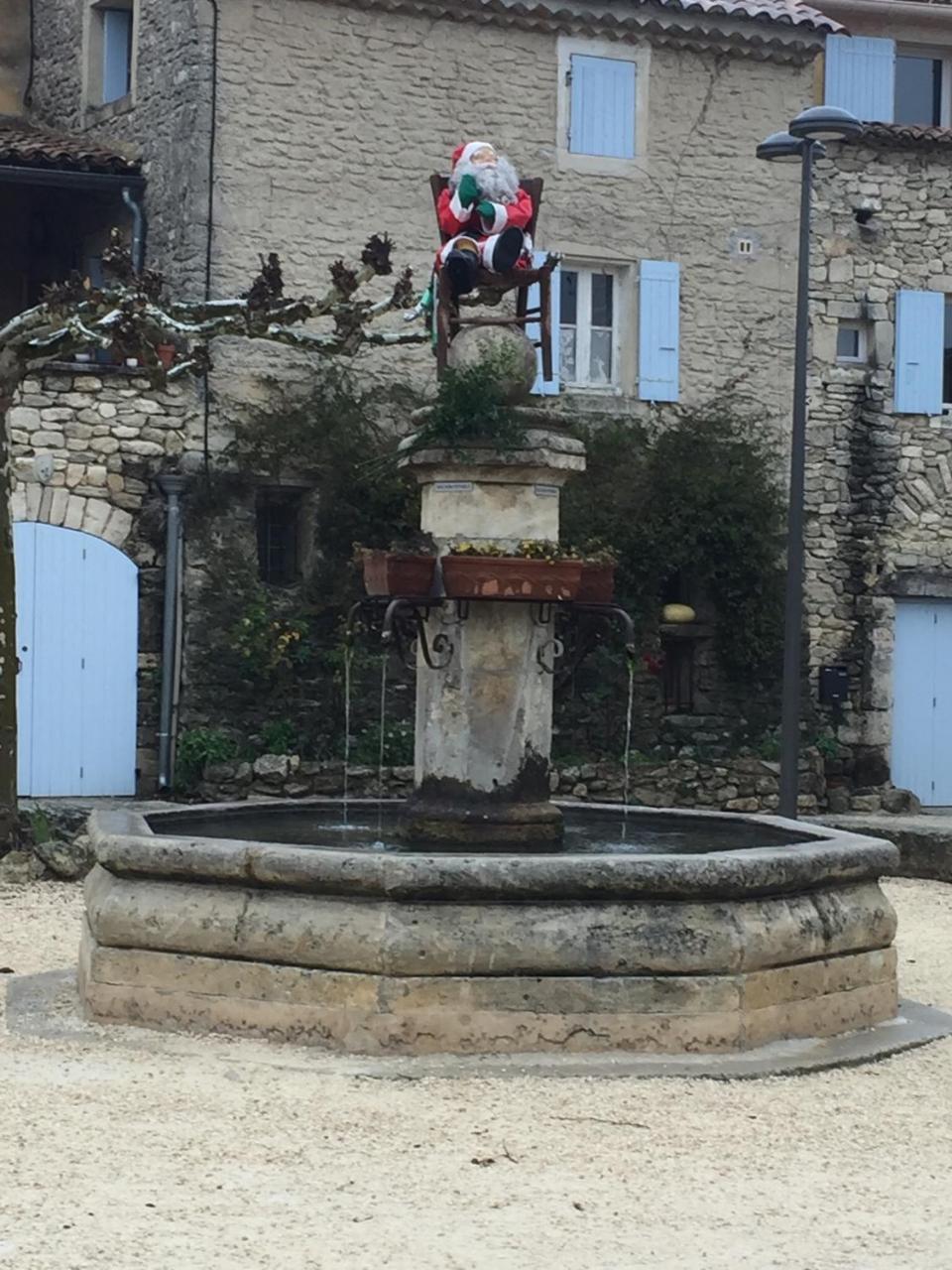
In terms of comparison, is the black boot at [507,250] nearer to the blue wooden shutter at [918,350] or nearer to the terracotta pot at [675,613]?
the terracotta pot at [675,613]

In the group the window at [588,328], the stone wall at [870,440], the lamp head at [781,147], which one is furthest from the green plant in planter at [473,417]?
the stone wall at [870,440]

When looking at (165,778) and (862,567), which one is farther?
(862,567)

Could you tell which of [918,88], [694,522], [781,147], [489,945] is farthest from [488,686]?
[918,88]

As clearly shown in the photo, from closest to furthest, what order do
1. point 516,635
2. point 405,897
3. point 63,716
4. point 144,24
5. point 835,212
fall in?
point 405,897
point 516,635
point 63,716
point 144,24
point 835,212

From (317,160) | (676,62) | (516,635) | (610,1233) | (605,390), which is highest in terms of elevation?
(676,62)

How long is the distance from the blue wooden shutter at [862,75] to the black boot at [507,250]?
38.8ft

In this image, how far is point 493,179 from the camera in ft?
30.5

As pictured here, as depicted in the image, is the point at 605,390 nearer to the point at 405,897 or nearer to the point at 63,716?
the point at 63,716

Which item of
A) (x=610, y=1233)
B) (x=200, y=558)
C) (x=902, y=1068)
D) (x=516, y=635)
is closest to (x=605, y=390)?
(x=200, y=558)

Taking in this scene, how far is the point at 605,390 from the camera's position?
1947 cm

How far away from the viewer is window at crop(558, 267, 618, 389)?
19438mm

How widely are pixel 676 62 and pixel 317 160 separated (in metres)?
3.57

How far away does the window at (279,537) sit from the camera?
727 inches

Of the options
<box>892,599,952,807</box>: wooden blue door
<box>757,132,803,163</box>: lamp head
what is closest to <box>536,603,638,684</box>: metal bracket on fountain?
<box>757,132,803,163</box>: lamp head
